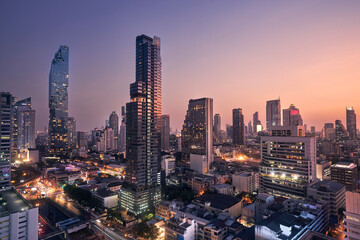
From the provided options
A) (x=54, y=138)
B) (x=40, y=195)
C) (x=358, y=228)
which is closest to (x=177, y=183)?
(x=40, y=195)

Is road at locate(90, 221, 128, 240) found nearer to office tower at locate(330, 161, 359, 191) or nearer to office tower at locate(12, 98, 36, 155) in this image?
office tower at locate(330, 161, 359, 191)

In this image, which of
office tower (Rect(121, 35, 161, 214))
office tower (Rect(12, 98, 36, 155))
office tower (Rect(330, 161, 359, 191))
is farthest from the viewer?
office tower (Rect(12, 98, 36, 155))

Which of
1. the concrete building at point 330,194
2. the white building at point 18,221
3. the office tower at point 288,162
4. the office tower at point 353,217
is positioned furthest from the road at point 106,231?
the concrete building at point 330,194

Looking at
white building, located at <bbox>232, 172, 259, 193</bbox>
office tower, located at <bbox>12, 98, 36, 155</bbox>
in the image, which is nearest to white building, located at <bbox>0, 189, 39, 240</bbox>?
white building, located at <bbox>232, 172, 259, 193</bbox>

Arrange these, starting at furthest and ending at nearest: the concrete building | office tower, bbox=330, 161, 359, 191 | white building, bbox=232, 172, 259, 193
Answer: white building, bbox=232, 172, 259, 193 → office tower, bbox=330, 161, 359, 191 → the concrete building

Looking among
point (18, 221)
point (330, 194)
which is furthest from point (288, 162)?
point (18, 221)

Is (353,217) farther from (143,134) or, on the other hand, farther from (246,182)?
(143,134)

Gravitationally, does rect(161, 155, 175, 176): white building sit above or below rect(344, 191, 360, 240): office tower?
below

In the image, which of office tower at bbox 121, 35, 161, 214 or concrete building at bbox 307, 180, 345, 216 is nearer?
concrete building at bbox 307, 180, 345, 216
